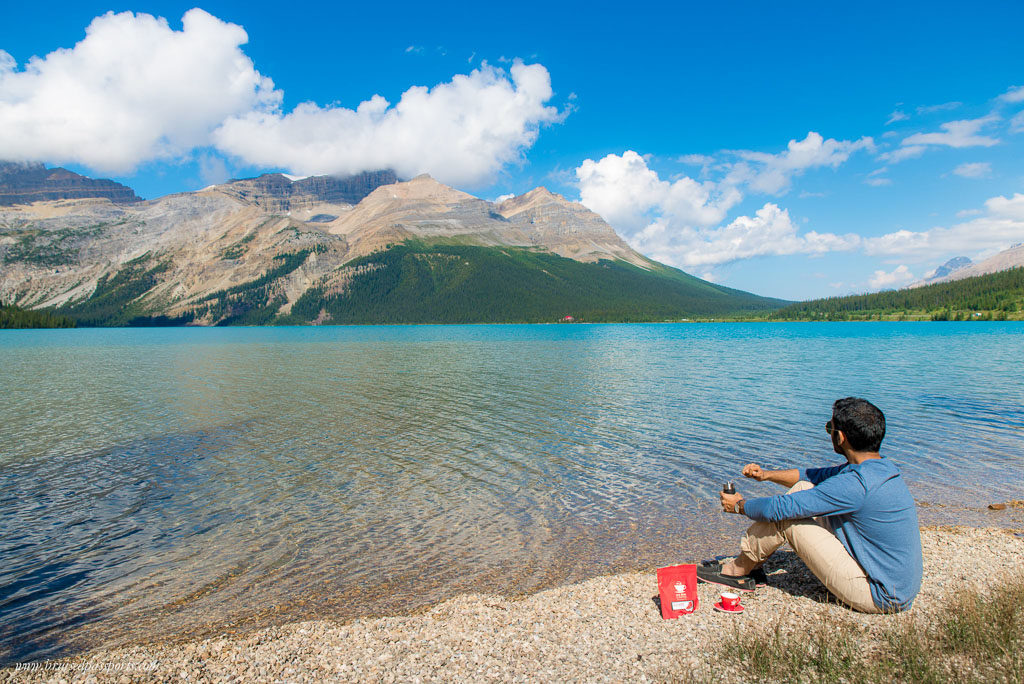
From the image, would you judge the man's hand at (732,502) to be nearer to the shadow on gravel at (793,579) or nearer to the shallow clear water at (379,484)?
the shadow on gravel at (793,579)

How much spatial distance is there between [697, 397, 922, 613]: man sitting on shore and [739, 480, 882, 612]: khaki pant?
0.01 metres

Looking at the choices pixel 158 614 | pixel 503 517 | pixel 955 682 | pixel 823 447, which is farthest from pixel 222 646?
pixel 823 447

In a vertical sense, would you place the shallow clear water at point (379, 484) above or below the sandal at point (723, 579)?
below

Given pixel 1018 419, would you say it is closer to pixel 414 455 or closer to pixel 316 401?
pixel 414 455

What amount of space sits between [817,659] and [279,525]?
1417cm

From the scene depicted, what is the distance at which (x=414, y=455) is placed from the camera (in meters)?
24.8

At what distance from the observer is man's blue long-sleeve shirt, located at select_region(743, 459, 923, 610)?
7945 millimetres

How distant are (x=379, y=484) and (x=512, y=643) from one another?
40.4 feet

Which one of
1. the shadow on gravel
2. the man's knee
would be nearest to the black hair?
the man's knee

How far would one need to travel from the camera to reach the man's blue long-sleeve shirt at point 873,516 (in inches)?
313

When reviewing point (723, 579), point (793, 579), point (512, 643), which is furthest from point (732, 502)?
point (512, 643)

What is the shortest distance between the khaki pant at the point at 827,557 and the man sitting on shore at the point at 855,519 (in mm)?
14

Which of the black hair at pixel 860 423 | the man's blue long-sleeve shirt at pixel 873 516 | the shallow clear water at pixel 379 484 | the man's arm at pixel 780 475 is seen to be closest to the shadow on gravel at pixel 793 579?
the man's blue long-sleeve shirt at pixel 873 516

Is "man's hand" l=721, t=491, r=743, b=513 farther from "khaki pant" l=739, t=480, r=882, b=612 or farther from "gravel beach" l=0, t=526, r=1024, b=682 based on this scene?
"gravel beach" l=0, t=526, r=1024, b=682
